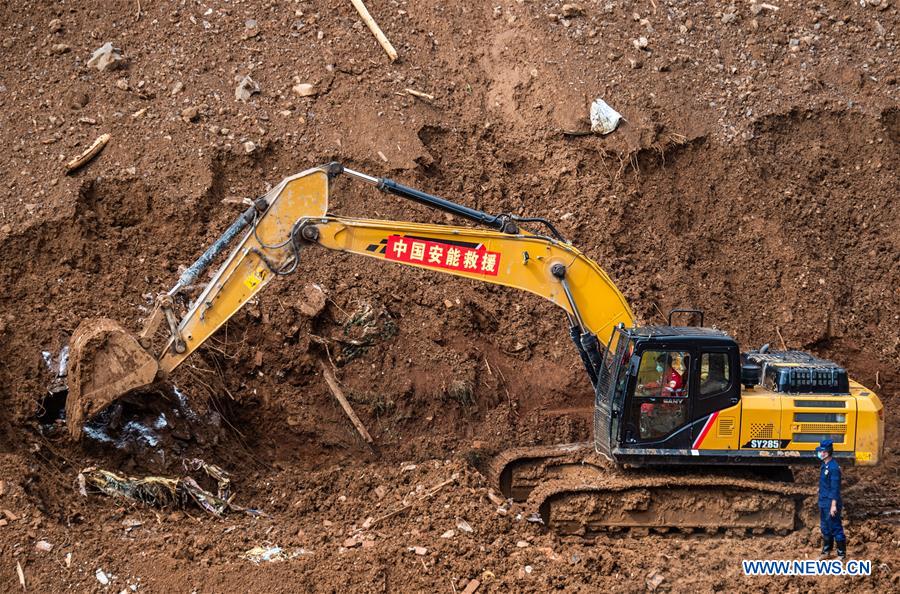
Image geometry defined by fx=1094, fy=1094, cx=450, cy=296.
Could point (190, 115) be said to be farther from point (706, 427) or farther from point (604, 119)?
point (706, 427)

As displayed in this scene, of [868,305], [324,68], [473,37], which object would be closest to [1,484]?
[324,68]

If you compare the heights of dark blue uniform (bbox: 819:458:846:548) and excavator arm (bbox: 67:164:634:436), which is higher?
excavator arm (bbox: 67:164:634:436)

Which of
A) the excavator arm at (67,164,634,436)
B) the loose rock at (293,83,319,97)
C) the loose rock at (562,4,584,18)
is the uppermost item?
the loose rock at (562,4,584,18)

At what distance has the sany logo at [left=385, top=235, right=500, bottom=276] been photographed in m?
10.2

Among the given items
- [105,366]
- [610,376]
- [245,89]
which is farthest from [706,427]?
[245,89]

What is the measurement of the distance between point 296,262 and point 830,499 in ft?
17.7

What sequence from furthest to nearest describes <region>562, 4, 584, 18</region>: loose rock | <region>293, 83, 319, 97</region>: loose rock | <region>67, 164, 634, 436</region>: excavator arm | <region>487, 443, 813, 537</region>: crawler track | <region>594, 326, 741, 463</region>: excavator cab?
1. <region>562, 4, 584, 18</region>: loose rock
2. <region>293, 83, 319, 97</region>: loose rock
3. <region>487, 443, 813, 537</region>: crawler track
4. <region>594, 326, 741, 463</region>: excavator cab
5. <region>67, 164, 634, 436</region>: excavator arm

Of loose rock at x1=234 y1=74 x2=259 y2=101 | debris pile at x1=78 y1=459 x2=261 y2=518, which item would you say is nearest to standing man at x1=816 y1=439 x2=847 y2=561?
debris pile at x1=78 y1=459 x2=261 y2=518

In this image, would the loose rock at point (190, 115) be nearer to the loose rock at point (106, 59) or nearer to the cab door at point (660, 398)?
the loose rock at point (106, 59)

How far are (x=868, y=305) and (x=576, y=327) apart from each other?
6.14m

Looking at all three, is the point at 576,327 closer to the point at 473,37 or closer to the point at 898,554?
the point at 898,554

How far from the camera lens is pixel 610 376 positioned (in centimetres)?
1079

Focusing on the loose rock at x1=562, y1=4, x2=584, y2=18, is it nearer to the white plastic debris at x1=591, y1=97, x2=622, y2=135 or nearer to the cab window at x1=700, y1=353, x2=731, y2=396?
the white plastic debris at x1=591, y1=97, x2=622, y2=135

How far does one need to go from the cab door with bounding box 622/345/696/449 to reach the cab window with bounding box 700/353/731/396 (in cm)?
10
